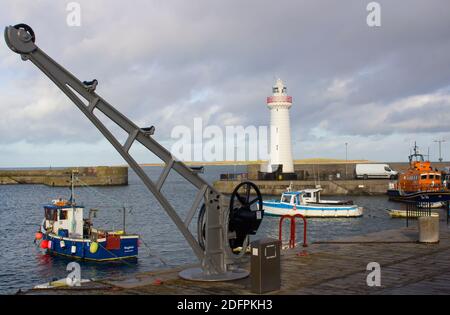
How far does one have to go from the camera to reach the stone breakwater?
433 feet

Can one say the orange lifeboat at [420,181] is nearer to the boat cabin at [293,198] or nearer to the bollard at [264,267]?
the boat cabin at [293,198]

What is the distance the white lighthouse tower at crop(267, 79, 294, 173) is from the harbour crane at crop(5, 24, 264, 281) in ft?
223

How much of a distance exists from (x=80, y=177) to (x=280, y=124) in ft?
232

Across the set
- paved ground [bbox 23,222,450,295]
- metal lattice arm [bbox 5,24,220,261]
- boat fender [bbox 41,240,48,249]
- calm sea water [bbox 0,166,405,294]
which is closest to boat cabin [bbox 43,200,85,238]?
boat fender [bbox 41,240,48,249]

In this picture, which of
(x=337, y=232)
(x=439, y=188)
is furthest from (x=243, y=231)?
(x=439, y=188)

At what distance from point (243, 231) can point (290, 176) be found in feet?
237

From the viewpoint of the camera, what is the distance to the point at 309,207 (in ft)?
178

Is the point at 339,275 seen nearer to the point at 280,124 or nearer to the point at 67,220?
the point at 67,220

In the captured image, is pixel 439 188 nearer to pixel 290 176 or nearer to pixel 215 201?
pixel 290 176

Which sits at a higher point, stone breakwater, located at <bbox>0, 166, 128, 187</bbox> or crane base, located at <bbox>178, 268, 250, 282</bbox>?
stone breakwater, located at <bbox>0, 166, 128, 187</bbox>

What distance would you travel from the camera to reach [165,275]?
1431 cm

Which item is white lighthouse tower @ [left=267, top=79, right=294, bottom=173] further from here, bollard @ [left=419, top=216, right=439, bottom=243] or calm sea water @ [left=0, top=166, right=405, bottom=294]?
bollard @ [left=419, top=216, right=439, bottom=243]
